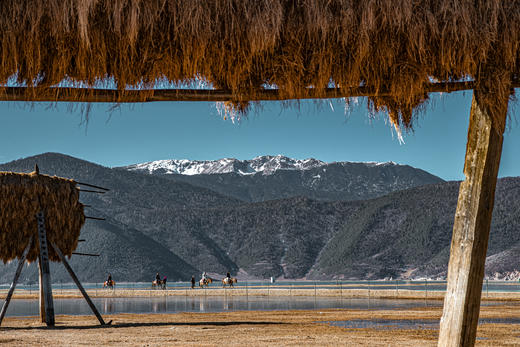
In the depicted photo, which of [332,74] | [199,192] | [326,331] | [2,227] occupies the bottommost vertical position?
[326,331]

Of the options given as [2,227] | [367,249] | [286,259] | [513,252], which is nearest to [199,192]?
[286,259]

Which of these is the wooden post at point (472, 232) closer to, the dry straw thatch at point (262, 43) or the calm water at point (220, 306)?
the dry straw thatch at point (262, 43)

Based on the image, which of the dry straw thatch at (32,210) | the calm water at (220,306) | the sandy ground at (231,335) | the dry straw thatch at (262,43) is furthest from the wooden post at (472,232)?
the calm water at (220,306)

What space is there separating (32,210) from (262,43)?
10.2 meters

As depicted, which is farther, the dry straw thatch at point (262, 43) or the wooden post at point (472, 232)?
the wooden post at point (472, 232)

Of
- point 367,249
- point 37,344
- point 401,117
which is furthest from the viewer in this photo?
point 367,249

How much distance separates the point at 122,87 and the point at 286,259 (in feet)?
425

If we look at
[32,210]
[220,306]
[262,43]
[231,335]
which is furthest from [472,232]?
[220,306]

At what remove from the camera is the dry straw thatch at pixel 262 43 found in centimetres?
516

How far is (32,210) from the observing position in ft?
46.4

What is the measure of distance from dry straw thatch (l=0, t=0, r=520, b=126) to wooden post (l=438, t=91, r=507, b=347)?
30 cm

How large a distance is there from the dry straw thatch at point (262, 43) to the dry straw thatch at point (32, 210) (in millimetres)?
9129

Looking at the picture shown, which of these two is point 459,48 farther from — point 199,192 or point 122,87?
point 199,192

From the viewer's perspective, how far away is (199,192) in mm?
189750
